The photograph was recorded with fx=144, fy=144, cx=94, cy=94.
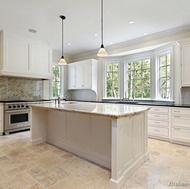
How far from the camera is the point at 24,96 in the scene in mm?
4891

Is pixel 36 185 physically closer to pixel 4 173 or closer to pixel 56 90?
pixel 4 173

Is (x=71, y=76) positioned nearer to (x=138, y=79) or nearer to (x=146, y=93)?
(x=138, y=79)

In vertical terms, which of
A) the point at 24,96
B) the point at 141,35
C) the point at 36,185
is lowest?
the point at 36,185

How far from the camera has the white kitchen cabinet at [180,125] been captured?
3107 mm

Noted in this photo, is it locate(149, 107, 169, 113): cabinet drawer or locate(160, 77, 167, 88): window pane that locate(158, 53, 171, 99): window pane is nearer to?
locate(160, 77, 167, 88): window pane

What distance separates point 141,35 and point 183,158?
10.5ft

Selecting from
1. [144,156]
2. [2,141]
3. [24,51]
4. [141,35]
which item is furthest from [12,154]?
[141,35]

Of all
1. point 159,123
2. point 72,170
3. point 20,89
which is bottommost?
point 72,170

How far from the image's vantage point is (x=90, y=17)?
3.13m

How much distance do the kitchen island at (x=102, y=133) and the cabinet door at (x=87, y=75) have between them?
89.1 inches

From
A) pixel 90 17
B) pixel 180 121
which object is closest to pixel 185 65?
pixel 180 121

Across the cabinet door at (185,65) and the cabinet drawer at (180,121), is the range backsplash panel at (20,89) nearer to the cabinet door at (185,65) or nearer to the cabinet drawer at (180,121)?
the cabinet drawer at (180,121)

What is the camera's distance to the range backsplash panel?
4.41 meters

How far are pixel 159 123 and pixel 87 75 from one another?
9.67ft
